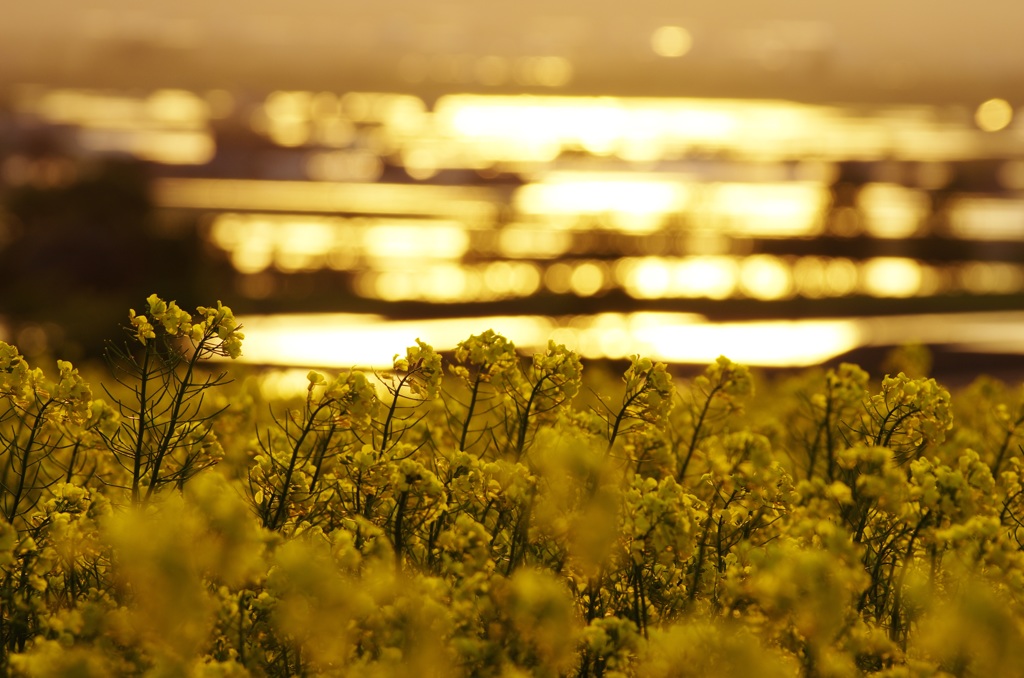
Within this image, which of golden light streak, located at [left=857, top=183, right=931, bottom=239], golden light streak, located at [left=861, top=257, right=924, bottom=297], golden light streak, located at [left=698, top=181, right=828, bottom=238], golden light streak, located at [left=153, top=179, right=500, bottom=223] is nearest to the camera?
golden light streak, located at [left=861, top=257, right=924, bottom=297]

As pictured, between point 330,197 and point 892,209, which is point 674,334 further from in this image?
point 330,197

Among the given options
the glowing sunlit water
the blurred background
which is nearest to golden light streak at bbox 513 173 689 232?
the blurred background

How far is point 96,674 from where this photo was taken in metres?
2.74

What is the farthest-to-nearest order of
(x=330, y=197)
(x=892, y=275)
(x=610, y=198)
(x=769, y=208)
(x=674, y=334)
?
(x=330, y=197), (x=610, y=198), (x=769, y=208), (x=892, y=275), (x=674, y=334)

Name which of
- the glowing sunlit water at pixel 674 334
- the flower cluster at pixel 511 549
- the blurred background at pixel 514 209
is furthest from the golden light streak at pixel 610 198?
the flower cluster at pixel 511 549

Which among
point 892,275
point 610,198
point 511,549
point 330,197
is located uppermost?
point 330,197

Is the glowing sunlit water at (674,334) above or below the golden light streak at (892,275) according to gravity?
below

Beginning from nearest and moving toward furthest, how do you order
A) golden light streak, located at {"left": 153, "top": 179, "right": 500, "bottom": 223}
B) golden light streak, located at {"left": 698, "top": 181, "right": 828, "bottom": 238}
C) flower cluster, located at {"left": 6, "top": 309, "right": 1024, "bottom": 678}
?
flower cluster, located at {"left": 6, "top": 309, "right": 1024, "bottom": 678} → golden light streak, located at {"left": 698, "top": 181, "right": 828, "bottom": 238} → golden light streak, located at {"left": 153, "top": 179, "right": 500, "bottom": 223}

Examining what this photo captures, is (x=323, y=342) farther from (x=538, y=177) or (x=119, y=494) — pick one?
A: (x=538, y=177)

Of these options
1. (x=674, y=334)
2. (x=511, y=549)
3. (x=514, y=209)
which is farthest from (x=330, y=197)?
(x=511, y=549)

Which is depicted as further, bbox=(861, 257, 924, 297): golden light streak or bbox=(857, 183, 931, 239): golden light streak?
bbox=(857, 183, 931, 239): golden light streak

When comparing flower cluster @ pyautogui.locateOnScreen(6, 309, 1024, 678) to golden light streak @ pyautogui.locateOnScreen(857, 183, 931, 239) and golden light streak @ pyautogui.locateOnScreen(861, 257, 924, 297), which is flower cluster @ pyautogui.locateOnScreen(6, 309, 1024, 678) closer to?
golden light streak @ pyautogui.locateOnScreen(861, 257, 924, 297)

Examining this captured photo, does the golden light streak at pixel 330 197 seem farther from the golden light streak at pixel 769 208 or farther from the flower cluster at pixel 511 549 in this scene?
the flower cluster at pixel 511 549

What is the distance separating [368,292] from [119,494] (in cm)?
5218
